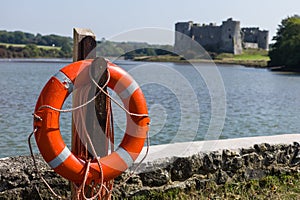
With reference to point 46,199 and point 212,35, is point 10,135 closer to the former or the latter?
point 46,199

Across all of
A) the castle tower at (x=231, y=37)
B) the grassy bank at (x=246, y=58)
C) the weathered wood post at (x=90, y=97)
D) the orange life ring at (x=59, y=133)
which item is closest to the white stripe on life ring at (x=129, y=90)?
the orange life ring at (x=59, y=133)

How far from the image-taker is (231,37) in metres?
50.7

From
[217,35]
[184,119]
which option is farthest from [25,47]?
[184,119]

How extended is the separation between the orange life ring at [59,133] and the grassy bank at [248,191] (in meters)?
0.54

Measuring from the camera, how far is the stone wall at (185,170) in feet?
8.48

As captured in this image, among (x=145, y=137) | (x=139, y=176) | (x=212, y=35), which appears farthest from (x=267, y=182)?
(x=212, y=35)

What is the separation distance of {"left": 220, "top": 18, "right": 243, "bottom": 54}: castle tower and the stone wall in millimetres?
48036

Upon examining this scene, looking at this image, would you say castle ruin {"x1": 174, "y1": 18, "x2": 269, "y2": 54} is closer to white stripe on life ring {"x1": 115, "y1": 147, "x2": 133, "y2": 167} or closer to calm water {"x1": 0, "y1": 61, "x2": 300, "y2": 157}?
calm water {"x1": 0, "y1": 61, "x2": 300, "y2": 157}

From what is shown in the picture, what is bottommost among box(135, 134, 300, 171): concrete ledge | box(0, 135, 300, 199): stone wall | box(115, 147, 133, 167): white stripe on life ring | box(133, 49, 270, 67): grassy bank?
box(133, 49, 270, 67): grassy bank

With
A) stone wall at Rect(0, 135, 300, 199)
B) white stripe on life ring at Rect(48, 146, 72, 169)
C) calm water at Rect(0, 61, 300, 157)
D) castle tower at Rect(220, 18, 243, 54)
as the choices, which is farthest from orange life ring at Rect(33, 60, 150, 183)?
castle tower at Rect(220, 18, 243, 54)

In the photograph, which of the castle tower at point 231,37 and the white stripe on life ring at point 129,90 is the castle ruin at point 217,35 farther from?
the white stripe on life ring at point 129,90

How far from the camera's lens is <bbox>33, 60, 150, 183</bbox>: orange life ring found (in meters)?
2.21

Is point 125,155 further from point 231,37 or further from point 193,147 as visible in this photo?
point 231,37

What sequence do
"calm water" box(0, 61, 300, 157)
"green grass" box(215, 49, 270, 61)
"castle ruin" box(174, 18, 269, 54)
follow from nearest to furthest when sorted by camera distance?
"calm water" box(0, 61, 300, 157)
"green grass" box(215, 49, 270, 61)
"castle ruin" box(174, 18, 269, 54)
